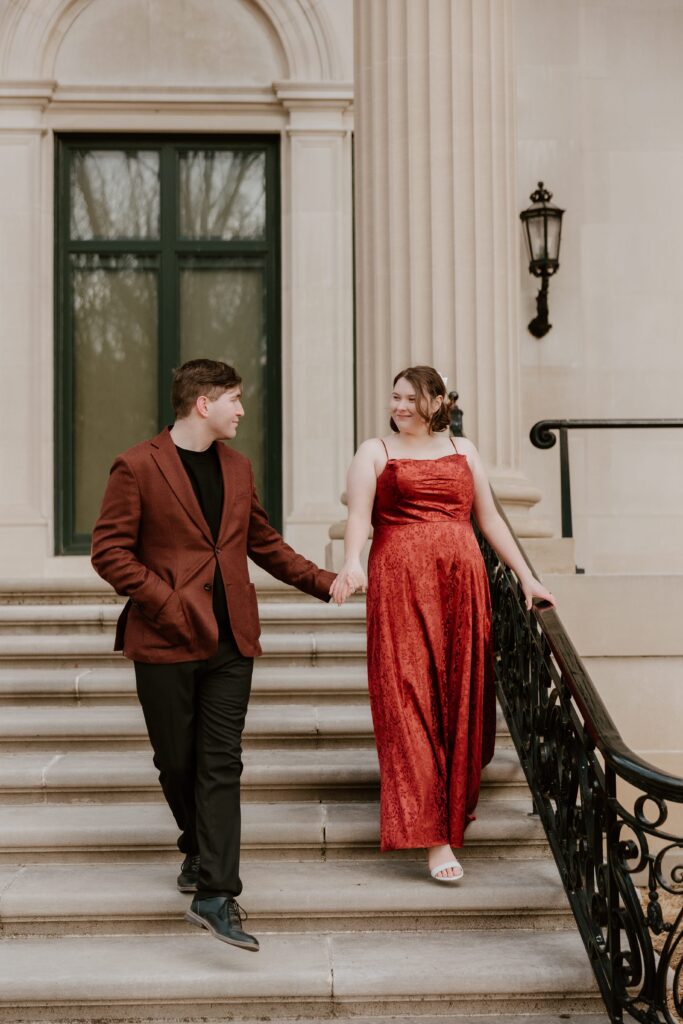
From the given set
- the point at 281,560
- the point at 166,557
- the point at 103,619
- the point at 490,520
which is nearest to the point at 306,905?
the point at 281,560

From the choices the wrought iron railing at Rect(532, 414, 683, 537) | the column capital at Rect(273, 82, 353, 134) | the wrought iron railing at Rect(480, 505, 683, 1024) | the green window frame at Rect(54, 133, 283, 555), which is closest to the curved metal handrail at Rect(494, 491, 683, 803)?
the wrought iron railing at Rect(480, 505, 683, 1024)

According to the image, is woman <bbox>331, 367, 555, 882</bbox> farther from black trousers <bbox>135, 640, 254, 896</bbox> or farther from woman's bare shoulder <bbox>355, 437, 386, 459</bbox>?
black trousers <bbox>135, 640, 254, 896</bbox>

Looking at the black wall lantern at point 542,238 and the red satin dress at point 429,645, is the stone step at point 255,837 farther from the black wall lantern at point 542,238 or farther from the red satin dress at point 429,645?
the black wall lantern at point 542,238

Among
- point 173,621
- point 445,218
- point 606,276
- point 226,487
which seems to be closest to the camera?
point 173,621

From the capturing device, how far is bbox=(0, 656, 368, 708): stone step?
5836 millimetres

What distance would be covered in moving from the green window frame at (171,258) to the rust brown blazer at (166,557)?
5.75 metres

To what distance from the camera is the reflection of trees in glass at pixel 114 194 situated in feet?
33.0

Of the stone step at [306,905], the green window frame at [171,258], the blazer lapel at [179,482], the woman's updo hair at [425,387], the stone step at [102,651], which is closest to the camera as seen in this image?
the blazer lapel at [179,482]

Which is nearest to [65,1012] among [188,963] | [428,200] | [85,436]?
[188,963]

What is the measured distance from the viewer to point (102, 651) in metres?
6.15

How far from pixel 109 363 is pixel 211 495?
6.19 metres

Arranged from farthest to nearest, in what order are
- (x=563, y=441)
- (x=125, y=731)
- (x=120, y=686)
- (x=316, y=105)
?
(x=316, y=105) < (x=563, y=441) < (x=120, y=686) < (x=125, y=731)

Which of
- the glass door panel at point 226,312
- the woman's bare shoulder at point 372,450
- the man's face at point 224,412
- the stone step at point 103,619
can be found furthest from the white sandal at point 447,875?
the glass door panel at point 226,312

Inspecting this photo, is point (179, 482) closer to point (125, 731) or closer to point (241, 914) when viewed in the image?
point (241, 914)
